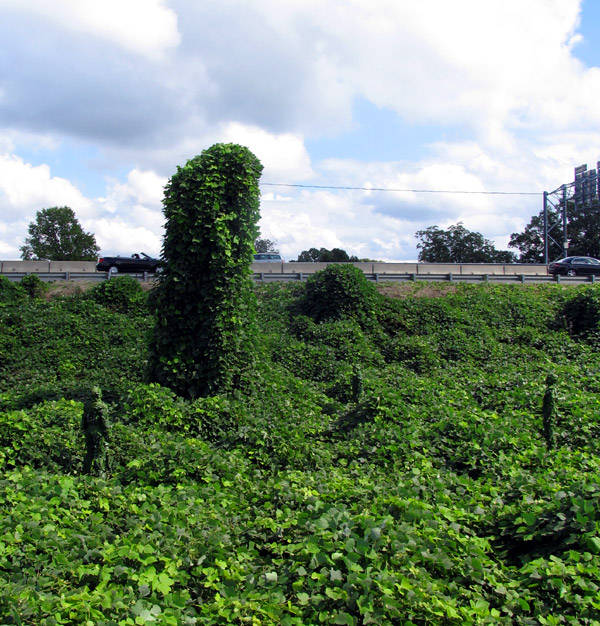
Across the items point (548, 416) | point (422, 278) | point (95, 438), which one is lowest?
point (548, 416)

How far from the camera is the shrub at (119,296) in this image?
16016 mm

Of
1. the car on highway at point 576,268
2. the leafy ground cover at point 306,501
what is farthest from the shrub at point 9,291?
the car on highway at point 576,268

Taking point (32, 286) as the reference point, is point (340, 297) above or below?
below

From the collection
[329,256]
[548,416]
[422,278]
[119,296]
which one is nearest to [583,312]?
[422,278]

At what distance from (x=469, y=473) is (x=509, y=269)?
71.4 feet

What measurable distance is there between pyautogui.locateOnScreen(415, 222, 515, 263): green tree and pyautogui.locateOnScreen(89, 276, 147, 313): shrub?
39.4m

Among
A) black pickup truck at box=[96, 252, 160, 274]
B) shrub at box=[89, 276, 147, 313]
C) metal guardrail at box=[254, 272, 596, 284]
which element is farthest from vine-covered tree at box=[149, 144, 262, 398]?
black pickup truck at box=[96, 252, 160, 274]

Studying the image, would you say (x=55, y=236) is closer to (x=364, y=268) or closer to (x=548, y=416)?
(x=364, y=268)

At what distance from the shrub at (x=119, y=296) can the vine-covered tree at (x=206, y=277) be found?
705 centimetres

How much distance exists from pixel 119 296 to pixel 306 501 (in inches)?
504

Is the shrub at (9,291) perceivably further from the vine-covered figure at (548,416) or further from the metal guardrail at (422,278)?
the vine-covered figure at (548,416)

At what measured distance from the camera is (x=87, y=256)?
52656 millimetres

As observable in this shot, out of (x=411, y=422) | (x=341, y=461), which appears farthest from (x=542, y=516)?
(x=411, y=422)

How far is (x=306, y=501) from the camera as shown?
477 cm
